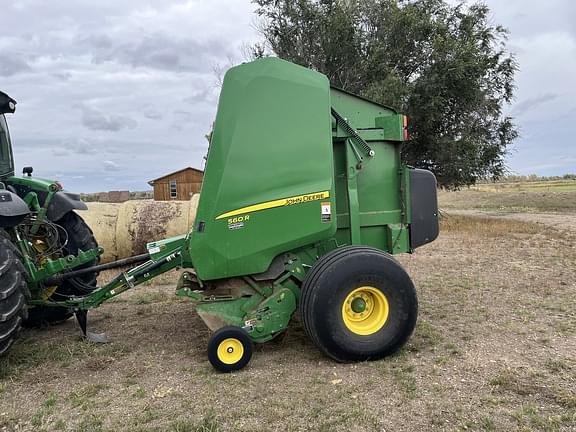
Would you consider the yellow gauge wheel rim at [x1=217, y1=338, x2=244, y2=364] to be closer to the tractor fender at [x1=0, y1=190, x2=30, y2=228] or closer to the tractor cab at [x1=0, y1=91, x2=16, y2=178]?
the tractor fender at [x1=0, y1=190, x2=30, y2=228]

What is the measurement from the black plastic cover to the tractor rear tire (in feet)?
11.4

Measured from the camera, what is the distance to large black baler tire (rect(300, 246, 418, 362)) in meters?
3.95

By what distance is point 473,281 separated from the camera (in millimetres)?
7203

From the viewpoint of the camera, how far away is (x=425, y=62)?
51.8 feet

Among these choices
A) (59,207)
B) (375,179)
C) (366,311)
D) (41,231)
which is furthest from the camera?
(59,207)

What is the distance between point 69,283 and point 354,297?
3.10 m

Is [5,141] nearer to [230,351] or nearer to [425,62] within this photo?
[230,351]

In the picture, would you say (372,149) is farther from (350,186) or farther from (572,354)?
(572,354)

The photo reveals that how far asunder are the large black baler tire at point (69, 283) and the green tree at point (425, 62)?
1101cm

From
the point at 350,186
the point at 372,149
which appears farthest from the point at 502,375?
Answer: the point at 372,149

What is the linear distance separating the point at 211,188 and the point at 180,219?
5846 mm

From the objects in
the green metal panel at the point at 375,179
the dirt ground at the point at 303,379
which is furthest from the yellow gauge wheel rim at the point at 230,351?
the green metal panel at the point at 375,179

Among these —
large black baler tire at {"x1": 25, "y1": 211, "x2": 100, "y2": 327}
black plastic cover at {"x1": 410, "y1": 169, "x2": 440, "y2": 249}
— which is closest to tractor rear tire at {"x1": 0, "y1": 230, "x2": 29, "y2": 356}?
large black baler tire at {"x1": 25, "y1": 211, "x2": 100, "y2": 327}

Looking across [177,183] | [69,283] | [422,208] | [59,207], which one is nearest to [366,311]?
[422,208]
